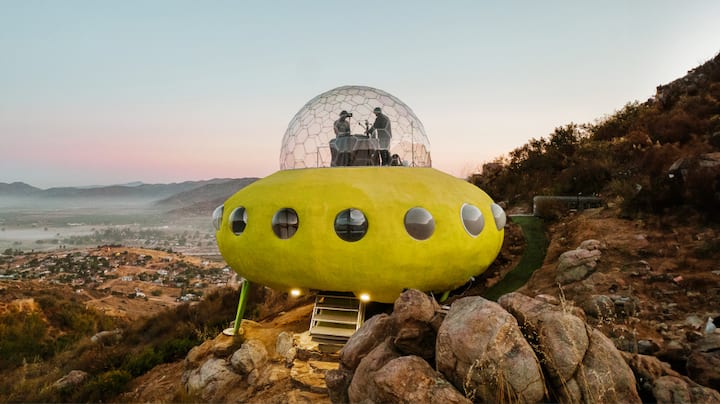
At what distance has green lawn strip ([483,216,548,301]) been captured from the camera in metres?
9.90

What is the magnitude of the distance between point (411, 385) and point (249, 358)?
4.81 m

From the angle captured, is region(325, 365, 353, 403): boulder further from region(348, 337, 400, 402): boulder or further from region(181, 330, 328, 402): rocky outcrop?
region(181, 330, 328, 402): rocky outcrop

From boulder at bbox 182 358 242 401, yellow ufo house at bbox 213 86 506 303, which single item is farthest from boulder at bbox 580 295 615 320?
boulder at bbox 182 358 242 401

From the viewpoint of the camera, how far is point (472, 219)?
24.5ft

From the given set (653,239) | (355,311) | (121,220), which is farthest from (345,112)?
(121,220)

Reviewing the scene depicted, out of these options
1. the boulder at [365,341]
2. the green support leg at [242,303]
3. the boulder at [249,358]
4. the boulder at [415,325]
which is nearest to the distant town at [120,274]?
the green support leg at [242,303]

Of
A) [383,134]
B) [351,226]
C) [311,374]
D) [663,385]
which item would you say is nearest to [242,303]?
[311,374]

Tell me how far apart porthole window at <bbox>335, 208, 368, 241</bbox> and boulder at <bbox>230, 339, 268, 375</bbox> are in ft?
10.3

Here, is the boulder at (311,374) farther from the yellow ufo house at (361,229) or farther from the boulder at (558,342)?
the boulder at (558,342)

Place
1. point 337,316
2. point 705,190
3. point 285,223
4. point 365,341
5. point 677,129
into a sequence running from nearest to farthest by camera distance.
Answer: point 365,341 → point 285,223 → point 337,316 → point 705,190 → point 677,129

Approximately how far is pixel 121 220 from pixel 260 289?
202m

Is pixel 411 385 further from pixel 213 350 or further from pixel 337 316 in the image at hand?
pixel 213 350

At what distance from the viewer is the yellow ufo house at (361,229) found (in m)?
6.81

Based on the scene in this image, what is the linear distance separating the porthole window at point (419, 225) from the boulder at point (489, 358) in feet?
9.27
